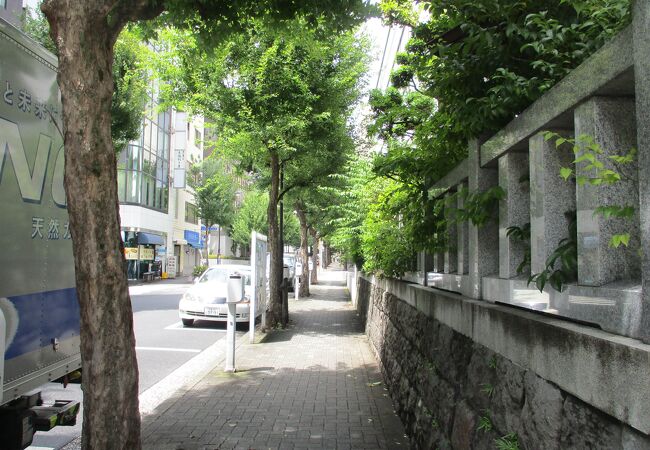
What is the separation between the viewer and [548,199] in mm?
2486

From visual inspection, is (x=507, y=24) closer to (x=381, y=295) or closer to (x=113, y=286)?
(x=113, y=286)

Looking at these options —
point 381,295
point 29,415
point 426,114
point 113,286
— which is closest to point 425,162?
point 426,114

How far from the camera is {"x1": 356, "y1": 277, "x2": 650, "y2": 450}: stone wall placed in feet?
5.87

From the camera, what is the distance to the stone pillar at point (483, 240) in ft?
11.5

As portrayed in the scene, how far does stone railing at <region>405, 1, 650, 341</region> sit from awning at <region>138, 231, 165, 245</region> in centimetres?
3371

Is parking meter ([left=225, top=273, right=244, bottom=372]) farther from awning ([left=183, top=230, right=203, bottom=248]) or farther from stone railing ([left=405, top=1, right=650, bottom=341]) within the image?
awning ([left=183, top=230, right=203, bottom=248])

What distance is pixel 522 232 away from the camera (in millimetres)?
2859

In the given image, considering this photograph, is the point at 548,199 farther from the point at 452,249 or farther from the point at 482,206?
the point at 452,249

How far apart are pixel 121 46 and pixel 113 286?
11.7 m

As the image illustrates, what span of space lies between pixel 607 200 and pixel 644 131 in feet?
1.25

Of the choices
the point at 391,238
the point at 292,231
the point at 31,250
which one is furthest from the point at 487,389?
the point at 292,231

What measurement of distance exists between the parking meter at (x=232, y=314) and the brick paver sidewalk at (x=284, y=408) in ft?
0.73

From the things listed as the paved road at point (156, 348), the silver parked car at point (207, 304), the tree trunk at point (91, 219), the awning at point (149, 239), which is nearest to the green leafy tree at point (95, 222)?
the tree trunk at point (91, 219)

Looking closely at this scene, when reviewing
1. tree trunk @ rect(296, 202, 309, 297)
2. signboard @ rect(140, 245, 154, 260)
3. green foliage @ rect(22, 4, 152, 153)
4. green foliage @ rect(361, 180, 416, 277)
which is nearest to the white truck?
green foliage @ rect(361, 180, 416, 277)
